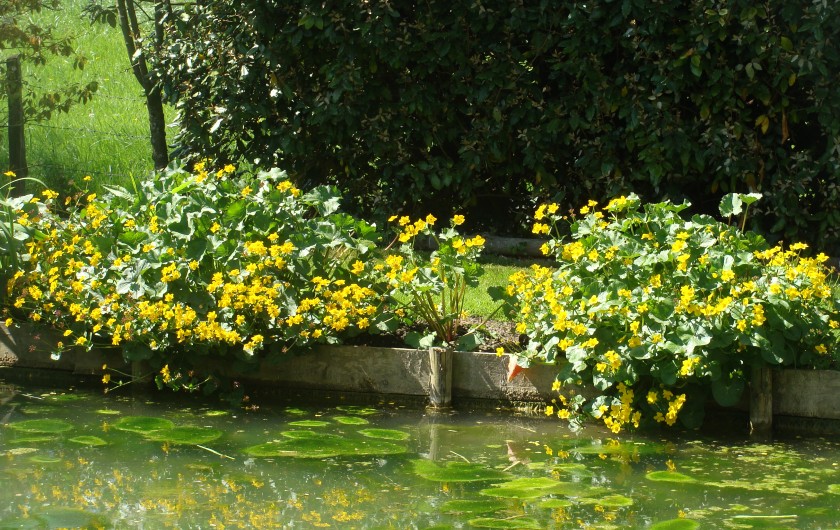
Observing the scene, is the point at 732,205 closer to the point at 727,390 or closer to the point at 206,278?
the point at 727,390

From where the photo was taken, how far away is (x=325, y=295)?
587 centimetres

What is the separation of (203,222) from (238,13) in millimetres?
3212

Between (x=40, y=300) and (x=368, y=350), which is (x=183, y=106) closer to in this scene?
(x=40, y=300)

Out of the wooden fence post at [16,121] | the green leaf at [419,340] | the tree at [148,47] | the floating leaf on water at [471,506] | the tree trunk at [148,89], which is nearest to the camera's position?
the floating leaf on water at [471,506]

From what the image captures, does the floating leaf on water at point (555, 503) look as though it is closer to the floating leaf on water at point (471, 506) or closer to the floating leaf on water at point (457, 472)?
the floating leaf on water at point (471, 506)

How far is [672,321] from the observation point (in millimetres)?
5285

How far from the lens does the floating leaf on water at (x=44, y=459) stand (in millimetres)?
4725

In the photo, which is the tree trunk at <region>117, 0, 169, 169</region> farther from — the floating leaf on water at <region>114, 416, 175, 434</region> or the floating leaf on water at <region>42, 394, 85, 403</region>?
the floating leaf on water at <region>114, 416, 175, 434</region>

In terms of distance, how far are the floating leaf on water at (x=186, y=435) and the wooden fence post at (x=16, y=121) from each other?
16.8 ft

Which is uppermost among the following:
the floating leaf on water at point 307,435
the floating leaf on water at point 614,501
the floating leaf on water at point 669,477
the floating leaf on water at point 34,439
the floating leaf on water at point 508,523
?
the floating leaf on water at point 307,435

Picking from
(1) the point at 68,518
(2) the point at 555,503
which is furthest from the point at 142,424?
(2) the point at 555,503

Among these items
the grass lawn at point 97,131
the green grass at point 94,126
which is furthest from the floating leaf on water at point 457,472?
the green grass at point 94,126

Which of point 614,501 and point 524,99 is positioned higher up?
point 524,99

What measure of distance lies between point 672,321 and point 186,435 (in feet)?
7.51
